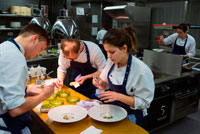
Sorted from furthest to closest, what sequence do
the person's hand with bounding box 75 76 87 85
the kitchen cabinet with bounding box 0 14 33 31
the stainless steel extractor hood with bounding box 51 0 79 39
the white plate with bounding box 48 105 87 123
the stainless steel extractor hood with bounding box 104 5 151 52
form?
the kitchen cabinet with bounding box 0 14 33 31, the stainless steel extractor hood with bounding box 104 5 151 52, the person's hand with bounding box 75 76 87 85, the stainless steel extractor hood with bounding box 51 0 79 39, the white plate with bounding box 48 105 87 123

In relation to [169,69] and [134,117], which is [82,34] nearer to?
[169,69]

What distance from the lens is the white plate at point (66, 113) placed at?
148cm

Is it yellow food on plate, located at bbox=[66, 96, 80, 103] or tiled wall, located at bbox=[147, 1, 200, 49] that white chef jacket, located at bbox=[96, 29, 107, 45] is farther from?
yellow food on plate, located at bbox=[66, 96, 80, 103]

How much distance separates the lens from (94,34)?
7.01 metres

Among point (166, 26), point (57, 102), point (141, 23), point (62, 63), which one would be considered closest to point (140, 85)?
point (57, 102)

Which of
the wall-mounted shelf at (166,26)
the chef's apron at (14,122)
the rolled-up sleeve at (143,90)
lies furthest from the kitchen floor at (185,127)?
the chef's apron at (14,122)

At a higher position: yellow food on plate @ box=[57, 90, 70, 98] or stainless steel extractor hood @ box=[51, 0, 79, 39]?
stainless steel extractor hood @ box=[51, 0, 79, 39]

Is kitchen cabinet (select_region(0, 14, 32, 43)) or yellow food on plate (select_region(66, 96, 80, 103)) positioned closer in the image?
yellow food on plate (select_region(66, 96, 80, 103))

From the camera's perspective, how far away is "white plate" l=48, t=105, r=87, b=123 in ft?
4.87

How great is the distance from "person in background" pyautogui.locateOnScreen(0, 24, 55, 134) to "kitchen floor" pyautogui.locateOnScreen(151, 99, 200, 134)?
2325 millimetres

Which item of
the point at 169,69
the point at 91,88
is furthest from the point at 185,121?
the point at 91,88

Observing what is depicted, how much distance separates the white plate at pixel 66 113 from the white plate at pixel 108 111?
8cm

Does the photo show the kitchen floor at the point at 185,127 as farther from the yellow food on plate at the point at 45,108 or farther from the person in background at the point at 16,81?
the person in background at the point at 16,81

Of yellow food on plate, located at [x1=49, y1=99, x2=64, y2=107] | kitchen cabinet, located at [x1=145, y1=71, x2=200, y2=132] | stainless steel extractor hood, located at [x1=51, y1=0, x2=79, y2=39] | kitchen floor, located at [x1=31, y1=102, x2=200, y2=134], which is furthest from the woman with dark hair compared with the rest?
yellow food on plate, located at [x1=49, y1=99, x2=64, y2=107]
